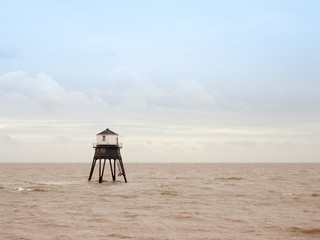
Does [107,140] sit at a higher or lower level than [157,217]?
higher

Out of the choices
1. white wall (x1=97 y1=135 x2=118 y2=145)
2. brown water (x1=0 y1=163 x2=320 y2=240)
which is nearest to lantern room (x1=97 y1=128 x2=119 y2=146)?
white wall (x1=97 y1=135 x2=118 y2=145)

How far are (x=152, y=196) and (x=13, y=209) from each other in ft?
42.4

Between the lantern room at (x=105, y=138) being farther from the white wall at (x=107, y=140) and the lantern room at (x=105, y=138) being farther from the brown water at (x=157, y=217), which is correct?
the brown water at (x=157, y=217)

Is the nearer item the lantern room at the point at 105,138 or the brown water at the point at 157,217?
the brown water at the point at 157,217

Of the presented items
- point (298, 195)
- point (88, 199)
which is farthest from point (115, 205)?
point (298, 195)

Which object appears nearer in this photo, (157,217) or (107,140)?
(157,217)

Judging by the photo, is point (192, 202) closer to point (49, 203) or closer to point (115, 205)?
point (115, 205)

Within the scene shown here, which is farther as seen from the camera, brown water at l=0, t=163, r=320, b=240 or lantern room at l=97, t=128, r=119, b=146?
lantern room at l=97, t=128, r=119, b=146

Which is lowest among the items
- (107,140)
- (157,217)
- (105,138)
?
(157,217)

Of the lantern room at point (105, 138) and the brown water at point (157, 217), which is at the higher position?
the lantern room at point (105, 138)

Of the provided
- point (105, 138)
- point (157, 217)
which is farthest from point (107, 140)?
point (157, 217)

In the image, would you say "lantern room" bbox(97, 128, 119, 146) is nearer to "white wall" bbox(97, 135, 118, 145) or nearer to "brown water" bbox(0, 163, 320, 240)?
"white wall" bbox(97, 135, 118, 145)

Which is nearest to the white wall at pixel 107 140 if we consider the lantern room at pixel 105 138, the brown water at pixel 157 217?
the lantern room at pixel 105 138

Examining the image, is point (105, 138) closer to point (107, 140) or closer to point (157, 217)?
point (107, 140)
